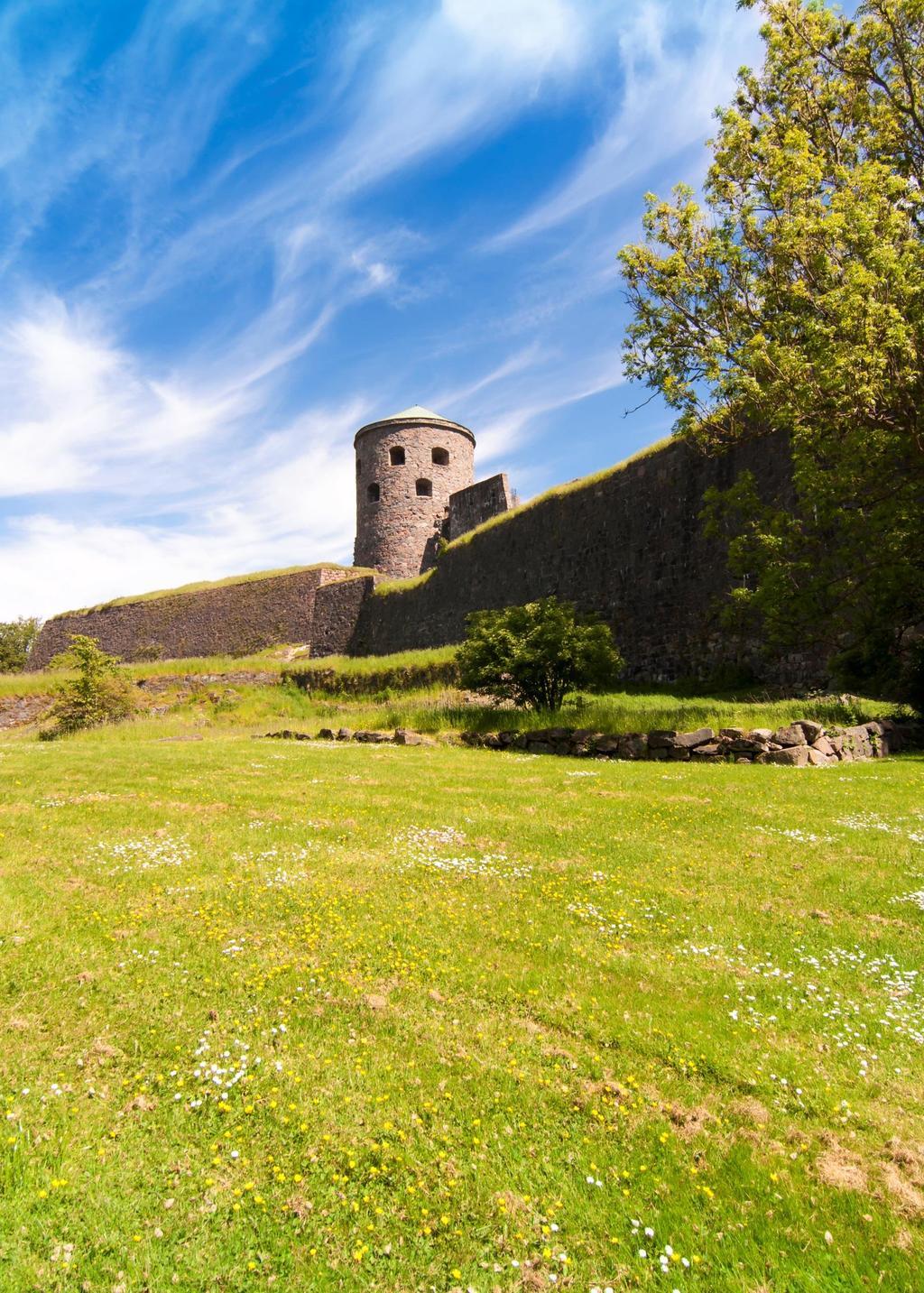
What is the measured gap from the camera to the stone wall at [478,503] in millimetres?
37500

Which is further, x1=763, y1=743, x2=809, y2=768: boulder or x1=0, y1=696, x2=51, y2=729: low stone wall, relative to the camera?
x1=0, y1=696, x2=51, y2=729: low stone wall

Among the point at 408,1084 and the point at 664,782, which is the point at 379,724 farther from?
the point at 408,1084

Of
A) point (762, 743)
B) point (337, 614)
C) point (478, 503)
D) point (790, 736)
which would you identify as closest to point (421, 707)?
point (762, 743)

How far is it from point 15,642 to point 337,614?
5069 centimetres

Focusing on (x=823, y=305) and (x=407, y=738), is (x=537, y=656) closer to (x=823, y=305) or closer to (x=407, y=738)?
(x=407, y=738)

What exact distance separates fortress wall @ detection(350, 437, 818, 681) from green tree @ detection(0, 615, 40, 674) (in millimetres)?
57619

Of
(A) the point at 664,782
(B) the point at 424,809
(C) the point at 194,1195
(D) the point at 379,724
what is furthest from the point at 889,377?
(D) the point at 379,724

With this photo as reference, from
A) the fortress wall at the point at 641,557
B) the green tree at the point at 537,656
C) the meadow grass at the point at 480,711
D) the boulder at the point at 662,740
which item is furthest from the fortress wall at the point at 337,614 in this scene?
the boulder at the point at 662,740

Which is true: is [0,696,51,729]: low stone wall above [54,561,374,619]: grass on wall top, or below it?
below

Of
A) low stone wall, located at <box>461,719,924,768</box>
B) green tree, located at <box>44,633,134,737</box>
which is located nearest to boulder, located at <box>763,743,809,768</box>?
low stone wall, located at <box>461,719,924,768</box>

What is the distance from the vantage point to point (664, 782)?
35.6 feet

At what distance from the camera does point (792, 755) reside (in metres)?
12.3

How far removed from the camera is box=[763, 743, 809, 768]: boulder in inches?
479

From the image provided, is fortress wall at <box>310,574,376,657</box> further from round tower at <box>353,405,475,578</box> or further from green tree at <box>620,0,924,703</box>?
green tree at <box>620,0,924,703</box>
